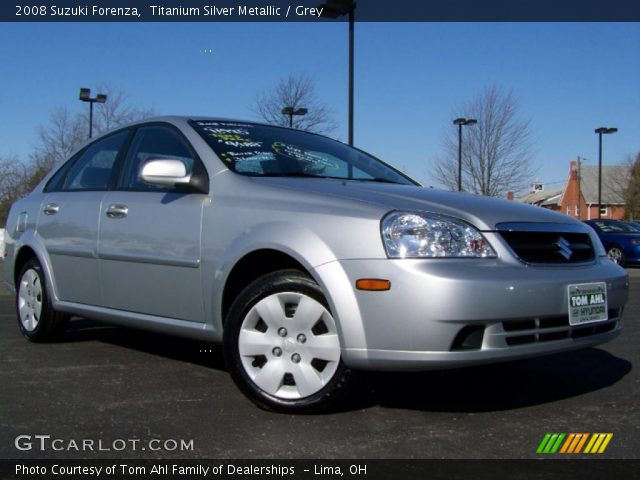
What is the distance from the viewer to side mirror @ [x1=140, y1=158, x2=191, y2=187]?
391 cm

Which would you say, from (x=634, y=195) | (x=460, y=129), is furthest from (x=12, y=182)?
(x=634, y=195)

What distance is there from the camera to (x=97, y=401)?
369cm

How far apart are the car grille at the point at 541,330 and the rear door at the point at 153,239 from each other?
1682 mm

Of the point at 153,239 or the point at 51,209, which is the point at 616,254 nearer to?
the point at 51,209

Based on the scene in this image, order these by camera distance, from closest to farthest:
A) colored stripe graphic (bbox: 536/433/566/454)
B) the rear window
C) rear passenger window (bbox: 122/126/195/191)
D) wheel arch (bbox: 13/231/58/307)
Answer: colored stripe graphic (bbox: 536/433/566/454)
rear passenger window (bbox: 122/126/195/191)
wheel arch (bbox: 13/231/58/307)
the rear window

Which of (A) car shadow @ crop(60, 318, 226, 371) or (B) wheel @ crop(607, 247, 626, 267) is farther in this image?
(B) wheel @ crop(607, 247, 626, 267)

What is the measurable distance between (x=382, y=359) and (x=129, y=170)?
2396 mm

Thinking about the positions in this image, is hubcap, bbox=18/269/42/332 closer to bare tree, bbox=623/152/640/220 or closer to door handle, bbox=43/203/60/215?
door handle, bbox=43/203/60/215

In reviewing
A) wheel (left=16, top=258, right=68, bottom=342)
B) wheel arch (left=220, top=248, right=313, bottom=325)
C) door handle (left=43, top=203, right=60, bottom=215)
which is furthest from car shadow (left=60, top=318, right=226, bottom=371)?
door handle (left=43, top=203, right=60, bottom=215)

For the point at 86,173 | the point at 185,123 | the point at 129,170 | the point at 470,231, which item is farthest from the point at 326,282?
the point at 86,173

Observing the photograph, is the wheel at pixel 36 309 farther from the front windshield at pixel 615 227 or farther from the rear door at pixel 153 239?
the front windshield at pixel 615 227

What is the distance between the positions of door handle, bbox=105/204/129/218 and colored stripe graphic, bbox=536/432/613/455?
2.78m

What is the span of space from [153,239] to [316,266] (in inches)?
50.9
